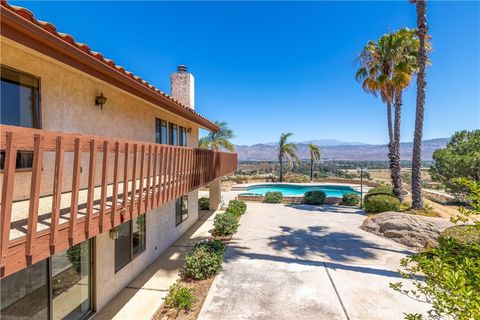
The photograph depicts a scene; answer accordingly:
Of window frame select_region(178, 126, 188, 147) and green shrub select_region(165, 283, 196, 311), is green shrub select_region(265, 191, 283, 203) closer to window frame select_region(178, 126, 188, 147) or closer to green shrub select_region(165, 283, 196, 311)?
window frame select_region(178, 126, 188, 147)

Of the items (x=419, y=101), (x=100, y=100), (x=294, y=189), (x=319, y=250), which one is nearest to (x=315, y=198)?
(x=419, y=101)

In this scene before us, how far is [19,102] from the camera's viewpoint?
4270 mm

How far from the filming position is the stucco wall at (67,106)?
14.1 feet

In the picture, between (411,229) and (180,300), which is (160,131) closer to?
(180,300)

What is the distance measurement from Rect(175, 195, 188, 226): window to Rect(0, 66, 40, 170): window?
26.7ft

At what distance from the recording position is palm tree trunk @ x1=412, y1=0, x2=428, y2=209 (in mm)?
14625

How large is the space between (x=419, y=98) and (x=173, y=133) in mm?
14715

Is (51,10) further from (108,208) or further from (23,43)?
(108,208)

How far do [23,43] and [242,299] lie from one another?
7067mm

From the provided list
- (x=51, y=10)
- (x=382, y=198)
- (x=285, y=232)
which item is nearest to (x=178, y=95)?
(x=51, y=10)

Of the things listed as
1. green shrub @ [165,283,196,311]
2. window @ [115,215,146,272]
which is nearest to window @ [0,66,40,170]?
window @ [115,215,146,272]

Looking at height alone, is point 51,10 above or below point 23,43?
above

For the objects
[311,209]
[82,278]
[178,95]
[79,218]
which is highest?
[178,95]

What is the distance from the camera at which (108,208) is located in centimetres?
449
